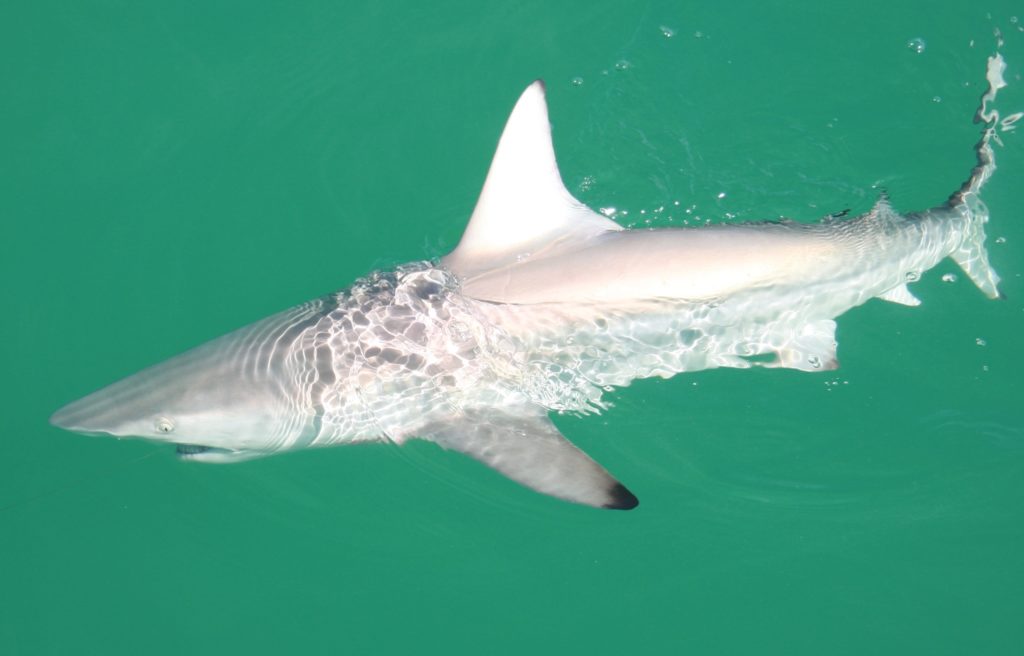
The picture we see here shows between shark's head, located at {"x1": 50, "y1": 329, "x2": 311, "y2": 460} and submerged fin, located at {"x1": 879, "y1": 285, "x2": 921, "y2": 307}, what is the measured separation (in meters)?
3.04

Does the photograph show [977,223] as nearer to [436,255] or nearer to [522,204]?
[522,204]

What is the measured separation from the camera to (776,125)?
520 centimetres

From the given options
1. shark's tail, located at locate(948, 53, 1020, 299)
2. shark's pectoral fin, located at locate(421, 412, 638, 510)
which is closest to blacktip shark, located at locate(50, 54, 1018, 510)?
shark's pectoral fin, located at locate(421, 412, 638, 510)

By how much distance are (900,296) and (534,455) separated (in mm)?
2221

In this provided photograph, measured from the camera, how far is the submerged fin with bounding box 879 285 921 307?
164 inches

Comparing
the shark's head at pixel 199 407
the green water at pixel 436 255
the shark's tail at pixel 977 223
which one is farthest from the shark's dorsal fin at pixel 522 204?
the shark's tail at pixel 977 223

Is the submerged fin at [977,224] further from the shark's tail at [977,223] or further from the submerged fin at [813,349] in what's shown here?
the submerged fin at [813,349]

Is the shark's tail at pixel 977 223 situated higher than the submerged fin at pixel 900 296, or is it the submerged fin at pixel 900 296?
the shark's tail at pixel 977 223

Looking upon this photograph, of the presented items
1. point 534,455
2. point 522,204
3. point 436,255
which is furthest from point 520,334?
point 436,255

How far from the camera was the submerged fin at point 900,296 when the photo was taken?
4.16 m

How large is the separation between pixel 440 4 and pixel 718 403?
3481mm

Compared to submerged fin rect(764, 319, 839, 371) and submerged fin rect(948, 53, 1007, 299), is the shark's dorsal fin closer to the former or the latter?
submerged fin rect(764, 319, 839, 371)

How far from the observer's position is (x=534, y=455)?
3.52 m

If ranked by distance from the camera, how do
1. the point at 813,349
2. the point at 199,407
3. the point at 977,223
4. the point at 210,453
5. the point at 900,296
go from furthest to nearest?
the point at 977,223 → the point at 900,296 → the point at 813,349 → the point at 210,453 → the point at 199,407
